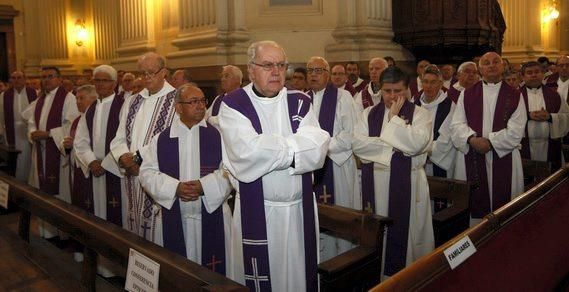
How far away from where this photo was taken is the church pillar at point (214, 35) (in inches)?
337

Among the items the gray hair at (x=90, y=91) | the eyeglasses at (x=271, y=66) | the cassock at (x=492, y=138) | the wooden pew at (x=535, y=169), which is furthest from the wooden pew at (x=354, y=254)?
the gray hair at (x=90, y=91)

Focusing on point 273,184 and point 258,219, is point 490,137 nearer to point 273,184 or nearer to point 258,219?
point 273,184

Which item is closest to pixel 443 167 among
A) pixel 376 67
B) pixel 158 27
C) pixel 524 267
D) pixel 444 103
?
pixel 444 103

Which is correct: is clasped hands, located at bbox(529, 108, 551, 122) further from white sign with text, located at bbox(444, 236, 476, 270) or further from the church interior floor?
the church interior floor

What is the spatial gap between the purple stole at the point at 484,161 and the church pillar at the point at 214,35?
398 cm

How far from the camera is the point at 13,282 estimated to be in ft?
11.1

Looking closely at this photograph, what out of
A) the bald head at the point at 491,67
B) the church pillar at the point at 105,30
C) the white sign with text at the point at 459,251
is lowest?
the white sign with text at the point at 459,251

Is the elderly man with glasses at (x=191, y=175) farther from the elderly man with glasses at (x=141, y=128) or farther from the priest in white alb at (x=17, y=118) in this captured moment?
the priest in white alb at (x=17, y=118)

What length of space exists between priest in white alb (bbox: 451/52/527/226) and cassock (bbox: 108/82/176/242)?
2.95 metres

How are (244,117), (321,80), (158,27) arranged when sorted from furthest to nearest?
(158,27)
(321,80)
(244,117)

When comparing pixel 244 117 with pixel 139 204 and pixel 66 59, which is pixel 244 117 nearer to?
pixel 139 204

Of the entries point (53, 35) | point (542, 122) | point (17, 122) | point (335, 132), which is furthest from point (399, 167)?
point (53, 35)

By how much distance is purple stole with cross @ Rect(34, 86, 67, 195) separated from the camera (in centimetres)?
705

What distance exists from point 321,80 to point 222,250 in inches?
88.2
